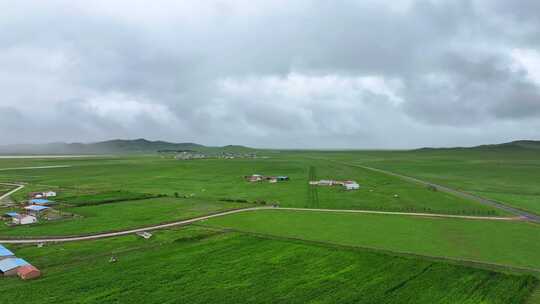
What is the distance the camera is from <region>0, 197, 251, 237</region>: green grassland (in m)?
47.9

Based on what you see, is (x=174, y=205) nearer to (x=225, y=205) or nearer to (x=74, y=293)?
(x=225, y=205)

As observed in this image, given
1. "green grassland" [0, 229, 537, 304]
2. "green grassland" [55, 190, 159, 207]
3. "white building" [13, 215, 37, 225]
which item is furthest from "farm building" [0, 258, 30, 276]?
"green grassland" [55, 190, 159, 207]

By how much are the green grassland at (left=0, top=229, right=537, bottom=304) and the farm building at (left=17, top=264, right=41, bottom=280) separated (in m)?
0.68

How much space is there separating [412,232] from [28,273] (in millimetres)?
50641

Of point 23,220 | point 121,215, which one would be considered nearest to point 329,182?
point 121,215

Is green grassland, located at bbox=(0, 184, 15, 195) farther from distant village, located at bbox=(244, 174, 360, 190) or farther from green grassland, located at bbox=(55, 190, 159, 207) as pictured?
distant village, located at bbox=(244, 174, 360, 190)

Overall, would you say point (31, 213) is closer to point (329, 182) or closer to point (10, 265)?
point (10, 265)

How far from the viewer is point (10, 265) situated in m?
31.9

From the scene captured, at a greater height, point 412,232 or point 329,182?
point 329,182

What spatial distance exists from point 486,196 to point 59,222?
329 ft

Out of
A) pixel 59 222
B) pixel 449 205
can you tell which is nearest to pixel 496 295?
pixel 449 205

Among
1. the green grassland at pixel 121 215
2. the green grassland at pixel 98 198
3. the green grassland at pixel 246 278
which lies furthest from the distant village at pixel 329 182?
the green grassland at pixel 246 278

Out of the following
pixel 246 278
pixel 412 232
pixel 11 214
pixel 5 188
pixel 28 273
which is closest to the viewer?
pixel 28 273

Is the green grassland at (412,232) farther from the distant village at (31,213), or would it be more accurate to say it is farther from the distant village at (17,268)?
the distant village at (31,213)
